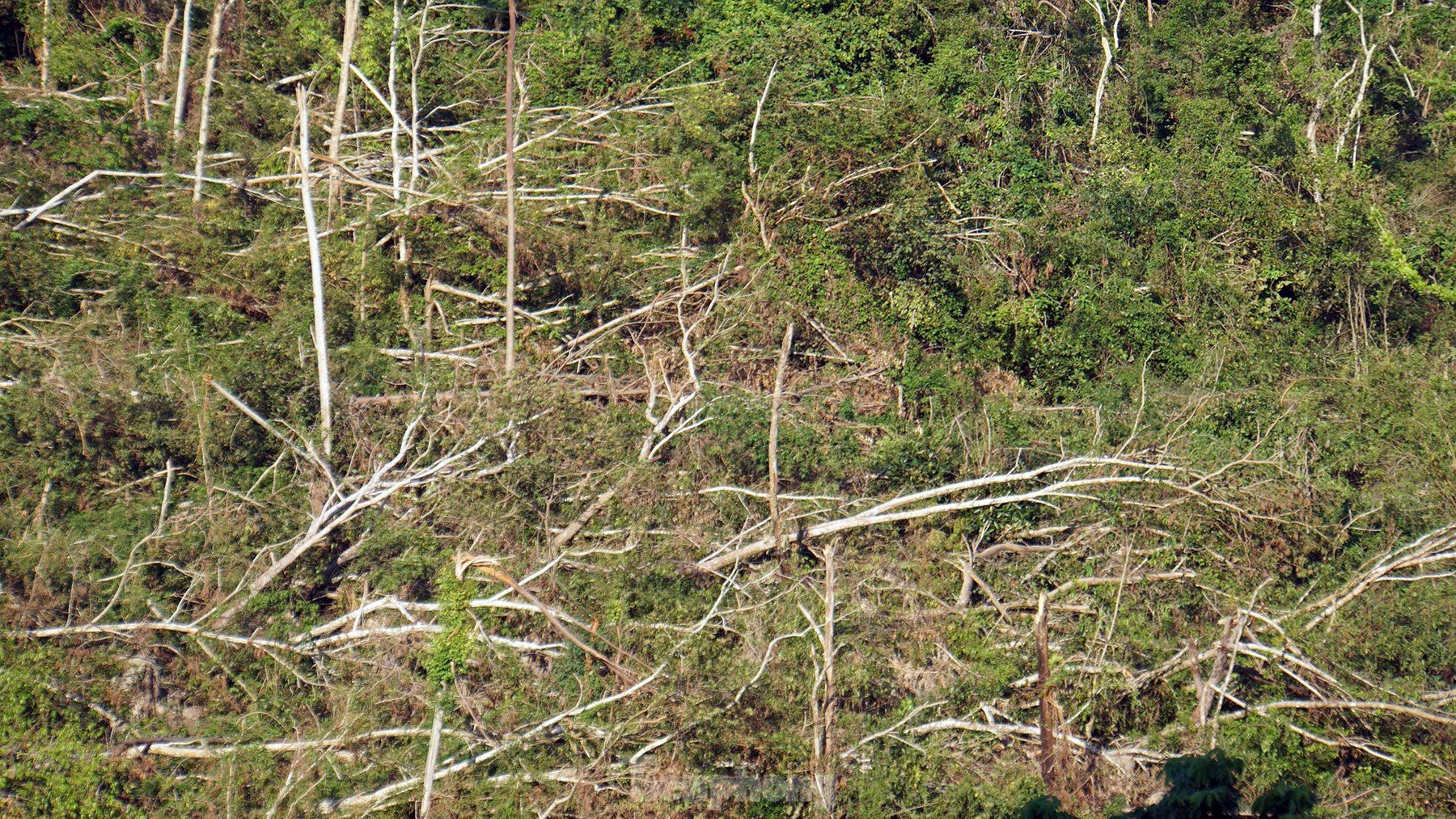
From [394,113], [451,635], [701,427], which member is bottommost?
[451,635]

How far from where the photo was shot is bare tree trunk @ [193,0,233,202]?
8.94 m

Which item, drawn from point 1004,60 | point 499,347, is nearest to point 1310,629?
point 499,347

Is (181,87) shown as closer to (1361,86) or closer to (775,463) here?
(775,463)

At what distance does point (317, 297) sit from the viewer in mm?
7984

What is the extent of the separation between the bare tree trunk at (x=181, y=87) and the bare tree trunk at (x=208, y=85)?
14cm

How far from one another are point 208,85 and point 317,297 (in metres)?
2.66

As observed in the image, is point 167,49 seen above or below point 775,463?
above

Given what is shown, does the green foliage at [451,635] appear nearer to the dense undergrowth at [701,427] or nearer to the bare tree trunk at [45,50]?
the dense undergrowth at [701,427]

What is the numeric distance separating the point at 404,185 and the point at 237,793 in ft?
16.0

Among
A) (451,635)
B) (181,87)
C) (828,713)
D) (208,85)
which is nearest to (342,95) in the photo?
(208,85)

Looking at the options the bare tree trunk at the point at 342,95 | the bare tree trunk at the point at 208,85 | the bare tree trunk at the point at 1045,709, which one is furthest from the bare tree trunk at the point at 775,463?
the bare tree trunk at the point at 208,85

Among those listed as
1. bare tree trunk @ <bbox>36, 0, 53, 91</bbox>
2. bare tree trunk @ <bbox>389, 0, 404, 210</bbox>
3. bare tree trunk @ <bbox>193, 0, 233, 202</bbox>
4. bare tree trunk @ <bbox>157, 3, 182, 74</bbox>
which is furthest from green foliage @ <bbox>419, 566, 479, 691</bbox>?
bare tree trunk @ <bbox>36, 0, 53, 91</bbox>

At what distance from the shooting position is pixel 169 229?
8.60 m

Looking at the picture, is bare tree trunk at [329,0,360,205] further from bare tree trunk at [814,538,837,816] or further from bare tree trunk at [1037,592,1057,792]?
bare tree trunk at [1037,592,1057,792]
